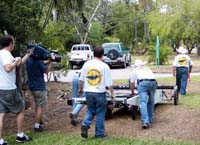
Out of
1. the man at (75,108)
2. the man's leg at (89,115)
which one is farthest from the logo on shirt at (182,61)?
the man's leg at (89,115)

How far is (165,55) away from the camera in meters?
32.6

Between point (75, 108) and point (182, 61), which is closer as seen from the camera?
point (75, 108)

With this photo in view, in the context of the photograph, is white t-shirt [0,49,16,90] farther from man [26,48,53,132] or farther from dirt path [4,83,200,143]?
dirt path [4,83,200,143]

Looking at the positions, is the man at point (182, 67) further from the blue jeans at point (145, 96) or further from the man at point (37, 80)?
the man at point (37, 80)

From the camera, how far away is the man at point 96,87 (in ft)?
25.6

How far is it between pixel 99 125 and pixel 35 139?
1.19 metres

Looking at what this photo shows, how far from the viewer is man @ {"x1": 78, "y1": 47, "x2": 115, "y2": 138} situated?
7.80 metres

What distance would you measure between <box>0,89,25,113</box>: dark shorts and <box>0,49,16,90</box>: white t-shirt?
0.09 metres

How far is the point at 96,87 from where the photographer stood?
7801 mm

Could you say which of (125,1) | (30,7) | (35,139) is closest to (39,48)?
(35,139)

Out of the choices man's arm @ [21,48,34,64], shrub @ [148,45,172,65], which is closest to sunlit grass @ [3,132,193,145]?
man's arm @ [21,48,34,64]

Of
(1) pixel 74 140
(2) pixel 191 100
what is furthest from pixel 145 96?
(2) pixel 191 100

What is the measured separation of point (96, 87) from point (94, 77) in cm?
18

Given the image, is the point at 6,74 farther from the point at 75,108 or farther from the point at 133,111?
the point at 133,111
